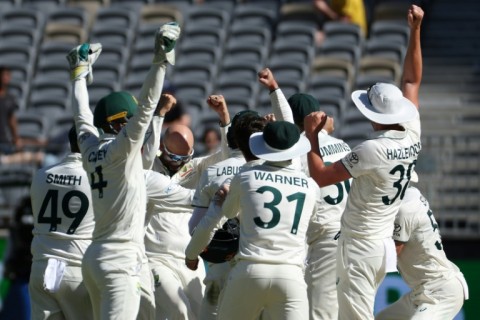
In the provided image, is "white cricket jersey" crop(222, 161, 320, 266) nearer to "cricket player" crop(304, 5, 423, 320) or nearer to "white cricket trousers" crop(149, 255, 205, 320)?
"cricket player" crop(304, 5, 423, 320)

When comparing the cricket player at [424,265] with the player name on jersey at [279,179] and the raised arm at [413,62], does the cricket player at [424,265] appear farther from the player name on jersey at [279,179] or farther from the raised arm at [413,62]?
the player name on jersey at [279,179]

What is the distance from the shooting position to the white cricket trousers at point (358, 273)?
9656 mm

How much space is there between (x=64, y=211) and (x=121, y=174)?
3.28 ft

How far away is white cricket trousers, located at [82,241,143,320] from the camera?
8.56 m

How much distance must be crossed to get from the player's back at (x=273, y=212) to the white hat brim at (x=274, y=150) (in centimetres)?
10

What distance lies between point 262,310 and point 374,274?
1379 mm

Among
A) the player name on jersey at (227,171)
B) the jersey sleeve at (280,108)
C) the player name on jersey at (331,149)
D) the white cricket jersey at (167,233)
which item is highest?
the jersey sleeve at (280,108)

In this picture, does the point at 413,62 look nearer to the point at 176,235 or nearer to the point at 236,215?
the point at 236,215

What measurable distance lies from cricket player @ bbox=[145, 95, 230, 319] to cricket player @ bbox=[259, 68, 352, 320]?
2.08ft

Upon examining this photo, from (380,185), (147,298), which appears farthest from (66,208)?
(380,185)

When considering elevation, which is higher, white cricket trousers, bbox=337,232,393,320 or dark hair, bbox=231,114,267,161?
dark hair, bbox=231,114,267,161

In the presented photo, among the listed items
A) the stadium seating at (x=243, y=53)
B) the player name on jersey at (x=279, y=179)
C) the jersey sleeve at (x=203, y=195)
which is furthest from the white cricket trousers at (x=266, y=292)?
the stadium seating at (x=243, y=53)

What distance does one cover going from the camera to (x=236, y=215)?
9023mm

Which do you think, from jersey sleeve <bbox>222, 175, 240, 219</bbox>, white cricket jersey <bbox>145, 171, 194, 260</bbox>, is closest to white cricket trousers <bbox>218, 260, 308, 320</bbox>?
jersey sleeve <bbox>222, 175, 240, 219</bbox>
